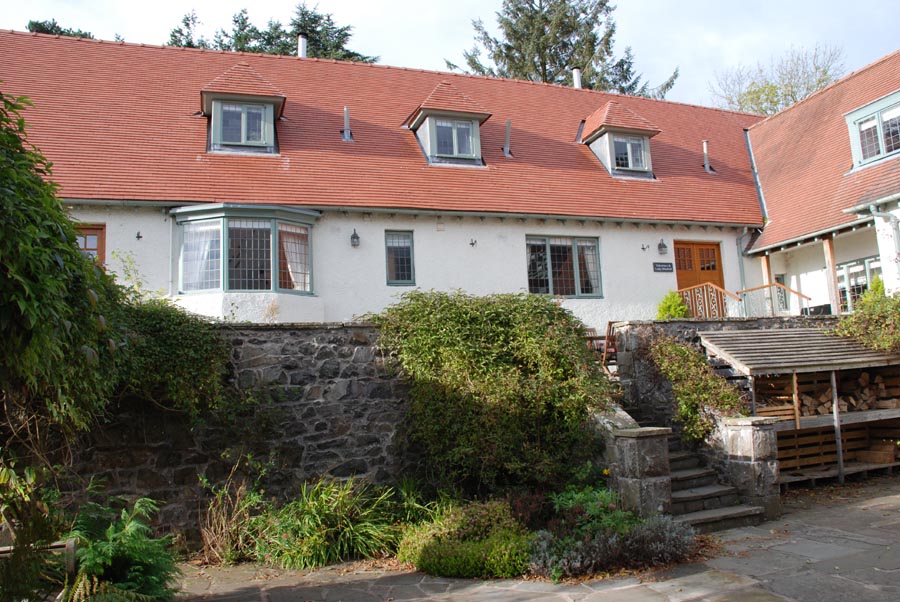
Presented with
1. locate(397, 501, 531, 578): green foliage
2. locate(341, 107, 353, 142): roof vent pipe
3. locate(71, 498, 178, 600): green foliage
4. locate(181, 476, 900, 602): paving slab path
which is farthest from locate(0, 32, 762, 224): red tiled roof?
locate(71, 498, 178, 600): green foliage

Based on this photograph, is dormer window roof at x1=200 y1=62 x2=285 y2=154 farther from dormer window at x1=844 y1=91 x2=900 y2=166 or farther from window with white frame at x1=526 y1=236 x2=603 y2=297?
dormer window at x1=844 y1=91 x2=900 y2=166

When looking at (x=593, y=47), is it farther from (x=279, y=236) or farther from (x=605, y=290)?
(x=279, y=236)

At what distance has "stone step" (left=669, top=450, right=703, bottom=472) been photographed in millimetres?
9227

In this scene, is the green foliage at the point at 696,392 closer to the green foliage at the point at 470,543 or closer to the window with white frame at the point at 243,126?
the green foliage at the point at 470,543

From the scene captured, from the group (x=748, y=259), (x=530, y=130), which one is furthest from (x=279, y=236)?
(x=748, y=259)

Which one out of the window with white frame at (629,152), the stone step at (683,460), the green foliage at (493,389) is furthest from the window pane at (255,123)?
the stone step at (683,460)

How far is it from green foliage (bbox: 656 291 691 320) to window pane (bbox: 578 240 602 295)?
145cm

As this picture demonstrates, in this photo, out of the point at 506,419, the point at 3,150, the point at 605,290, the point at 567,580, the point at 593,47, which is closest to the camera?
the point at 3,150

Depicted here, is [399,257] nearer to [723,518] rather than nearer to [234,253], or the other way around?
[234,253]

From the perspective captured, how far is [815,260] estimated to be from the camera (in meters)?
16.5

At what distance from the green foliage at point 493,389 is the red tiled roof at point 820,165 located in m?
9.71

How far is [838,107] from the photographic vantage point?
17.9 meters

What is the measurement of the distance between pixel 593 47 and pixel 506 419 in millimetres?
26503

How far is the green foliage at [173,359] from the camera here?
7395 mm
